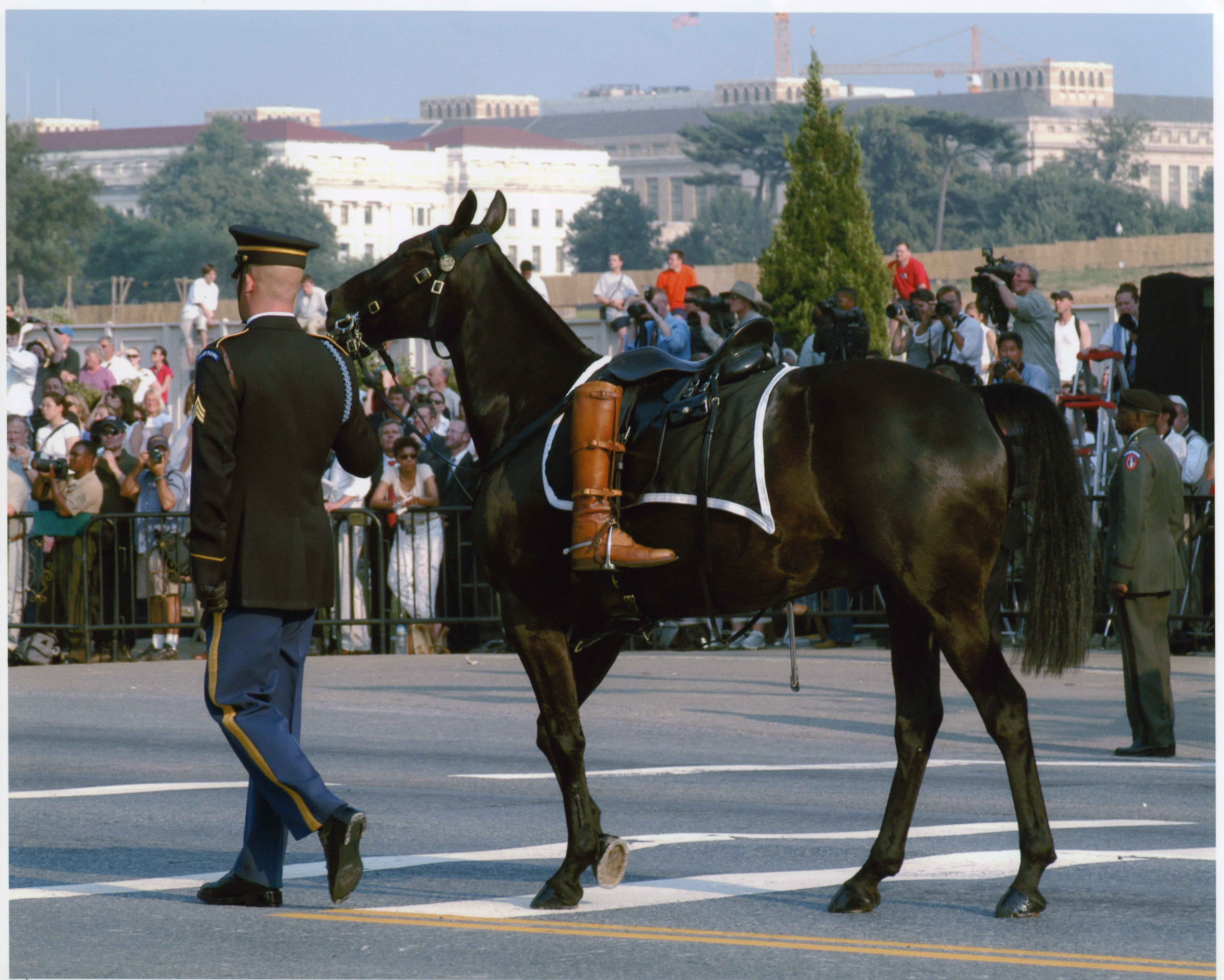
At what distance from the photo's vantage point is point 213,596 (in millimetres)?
6547

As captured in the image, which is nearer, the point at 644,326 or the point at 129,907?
the point at 129,907

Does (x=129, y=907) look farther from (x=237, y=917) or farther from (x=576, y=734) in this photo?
(x=576, y=734)

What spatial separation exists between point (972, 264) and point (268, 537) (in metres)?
51.0

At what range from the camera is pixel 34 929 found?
6.52 m

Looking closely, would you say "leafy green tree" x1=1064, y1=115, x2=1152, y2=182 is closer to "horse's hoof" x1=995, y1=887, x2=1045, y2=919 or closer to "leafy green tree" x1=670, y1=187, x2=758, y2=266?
"leafy green tree" x1=670, y1=187, x2=758, y2=266

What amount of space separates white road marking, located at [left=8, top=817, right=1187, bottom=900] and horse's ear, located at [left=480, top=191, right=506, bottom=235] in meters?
2.45

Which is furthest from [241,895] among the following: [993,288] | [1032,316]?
[993,288]

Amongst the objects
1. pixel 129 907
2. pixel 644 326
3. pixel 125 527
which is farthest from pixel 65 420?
pixel 129 907

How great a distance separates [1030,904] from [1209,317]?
1044cm

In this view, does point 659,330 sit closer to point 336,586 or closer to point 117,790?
point 336,586

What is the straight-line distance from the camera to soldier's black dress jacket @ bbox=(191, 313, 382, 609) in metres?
6.55

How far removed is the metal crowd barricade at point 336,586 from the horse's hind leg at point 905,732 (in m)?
10.5

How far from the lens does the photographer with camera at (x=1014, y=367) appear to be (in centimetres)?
1636

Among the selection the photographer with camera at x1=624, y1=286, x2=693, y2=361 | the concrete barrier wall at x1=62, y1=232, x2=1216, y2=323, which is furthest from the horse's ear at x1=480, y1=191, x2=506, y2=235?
the concrete barrier wall at x1=62, y1=232, x2=1216, y2=323
